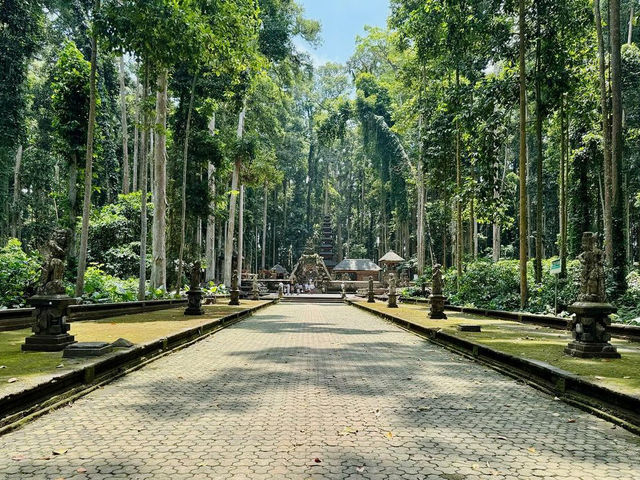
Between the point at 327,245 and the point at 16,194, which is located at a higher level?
the point at 16,194

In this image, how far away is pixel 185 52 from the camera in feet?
52.1

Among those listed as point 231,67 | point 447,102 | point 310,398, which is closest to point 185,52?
point 231,67

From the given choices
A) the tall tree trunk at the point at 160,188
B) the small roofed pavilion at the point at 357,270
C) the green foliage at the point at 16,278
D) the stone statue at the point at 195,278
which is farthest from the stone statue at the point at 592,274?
the small roofed pavilion at the point at 357,270

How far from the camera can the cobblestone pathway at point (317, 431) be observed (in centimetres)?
320

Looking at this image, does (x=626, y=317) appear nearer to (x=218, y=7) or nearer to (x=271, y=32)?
(x=218, y=7)

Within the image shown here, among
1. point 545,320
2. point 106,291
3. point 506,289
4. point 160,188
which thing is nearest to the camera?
point 545,320

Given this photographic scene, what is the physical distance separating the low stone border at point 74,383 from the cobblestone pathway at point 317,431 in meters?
0.17

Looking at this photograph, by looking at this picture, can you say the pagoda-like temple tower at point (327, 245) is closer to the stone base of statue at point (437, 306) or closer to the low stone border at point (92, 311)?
the low stone border at point (92, 311)

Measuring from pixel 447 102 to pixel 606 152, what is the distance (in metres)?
7.46

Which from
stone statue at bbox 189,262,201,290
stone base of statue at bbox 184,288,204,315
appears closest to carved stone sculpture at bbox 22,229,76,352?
stone base of statue at bbox 184,288,204,315

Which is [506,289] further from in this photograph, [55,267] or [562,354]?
[55,267]

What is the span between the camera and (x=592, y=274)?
7211 millimetres

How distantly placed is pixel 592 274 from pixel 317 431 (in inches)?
209

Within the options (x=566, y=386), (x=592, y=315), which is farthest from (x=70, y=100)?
(x=566, y=386)
